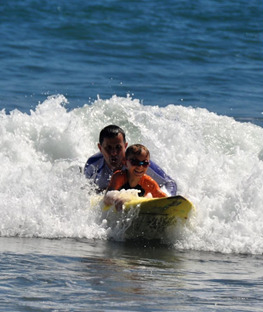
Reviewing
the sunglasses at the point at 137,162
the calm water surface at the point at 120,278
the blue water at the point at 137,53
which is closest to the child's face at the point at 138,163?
the sunglasses at the point at 137,162

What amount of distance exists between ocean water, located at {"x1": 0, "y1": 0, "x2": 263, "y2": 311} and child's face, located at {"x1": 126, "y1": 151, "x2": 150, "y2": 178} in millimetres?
584

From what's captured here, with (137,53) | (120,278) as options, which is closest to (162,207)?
(120,278)

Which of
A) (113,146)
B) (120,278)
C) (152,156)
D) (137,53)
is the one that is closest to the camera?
(120,278)

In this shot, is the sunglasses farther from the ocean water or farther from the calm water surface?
the calm water surface

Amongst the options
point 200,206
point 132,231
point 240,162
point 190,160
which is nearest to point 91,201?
point 132,231

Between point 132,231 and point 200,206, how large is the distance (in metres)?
0.93

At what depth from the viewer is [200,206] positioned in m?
7.84

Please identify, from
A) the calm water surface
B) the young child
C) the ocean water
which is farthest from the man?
the calm water surface

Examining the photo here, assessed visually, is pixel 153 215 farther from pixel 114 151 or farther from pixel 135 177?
pixel 114 151

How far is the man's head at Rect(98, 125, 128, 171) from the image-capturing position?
24.5 ft

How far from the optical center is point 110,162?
24.9ft

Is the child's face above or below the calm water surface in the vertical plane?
above

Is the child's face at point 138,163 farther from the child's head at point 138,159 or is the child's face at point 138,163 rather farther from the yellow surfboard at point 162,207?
the yellow surfboard at point 162,207

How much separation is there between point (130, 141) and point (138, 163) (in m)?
4.20
